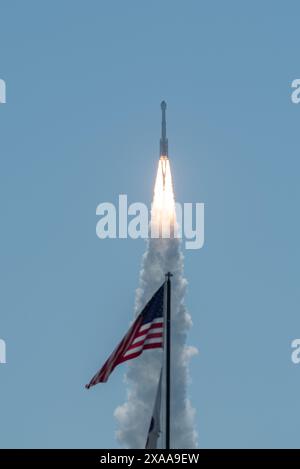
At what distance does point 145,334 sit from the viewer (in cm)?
11000

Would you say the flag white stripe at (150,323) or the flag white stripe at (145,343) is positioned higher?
the flag white stripe at (150,323)

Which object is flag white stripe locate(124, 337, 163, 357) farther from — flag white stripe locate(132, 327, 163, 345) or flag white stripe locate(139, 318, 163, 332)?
flag white stripe locate(139, 318, 163, 332)

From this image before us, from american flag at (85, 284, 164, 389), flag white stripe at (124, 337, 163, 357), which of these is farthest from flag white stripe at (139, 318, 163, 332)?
flag white stripe at (124, 337, 163, 357)

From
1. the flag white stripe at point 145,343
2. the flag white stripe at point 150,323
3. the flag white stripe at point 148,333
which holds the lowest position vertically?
the flag white stripe at point 145,343

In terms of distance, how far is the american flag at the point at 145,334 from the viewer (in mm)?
109438

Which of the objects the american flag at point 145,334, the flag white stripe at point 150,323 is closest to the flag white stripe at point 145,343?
the american flag at point 145,334

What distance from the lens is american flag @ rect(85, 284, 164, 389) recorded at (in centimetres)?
10944

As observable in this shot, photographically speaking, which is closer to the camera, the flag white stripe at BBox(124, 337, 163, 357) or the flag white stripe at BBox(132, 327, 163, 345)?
the flag white stripe at BBox(124, 337, 163, 357)

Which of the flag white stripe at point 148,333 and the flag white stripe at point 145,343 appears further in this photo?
the flag white stripe at point 148,333

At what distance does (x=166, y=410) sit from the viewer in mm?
103125

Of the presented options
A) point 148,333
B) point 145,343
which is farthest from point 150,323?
point 145,343

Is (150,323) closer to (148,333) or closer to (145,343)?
(148,333)

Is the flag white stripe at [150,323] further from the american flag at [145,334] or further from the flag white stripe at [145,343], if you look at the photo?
the flag white stripe at [145,343]
